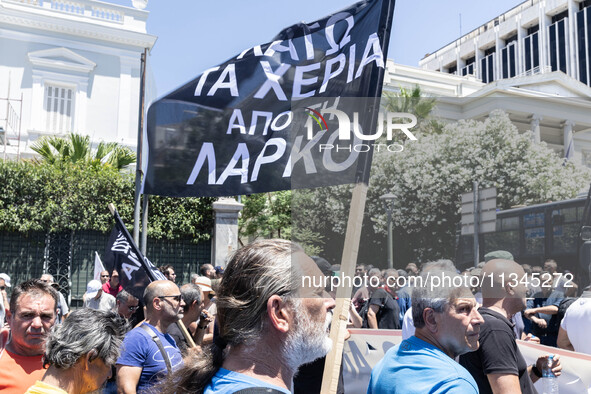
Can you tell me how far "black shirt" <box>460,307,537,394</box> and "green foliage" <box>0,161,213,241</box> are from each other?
39.7 ft

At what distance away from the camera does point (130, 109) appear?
73.6 feet

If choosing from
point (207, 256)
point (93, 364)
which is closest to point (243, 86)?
point (93, 364)

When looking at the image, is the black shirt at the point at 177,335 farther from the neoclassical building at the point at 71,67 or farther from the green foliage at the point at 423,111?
the neoclassical building at the point at 71,67

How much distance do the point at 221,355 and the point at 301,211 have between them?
1307 mm

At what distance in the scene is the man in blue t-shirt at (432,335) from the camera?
2520 mm

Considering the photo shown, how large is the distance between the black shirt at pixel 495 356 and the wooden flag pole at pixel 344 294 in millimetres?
914

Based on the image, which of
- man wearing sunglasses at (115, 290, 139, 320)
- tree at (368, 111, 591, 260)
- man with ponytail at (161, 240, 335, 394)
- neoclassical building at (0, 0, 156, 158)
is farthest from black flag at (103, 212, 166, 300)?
neoclassical building at (0, 0, 156, 158)

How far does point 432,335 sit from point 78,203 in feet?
42.3

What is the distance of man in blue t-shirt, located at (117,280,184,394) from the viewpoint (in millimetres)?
3752

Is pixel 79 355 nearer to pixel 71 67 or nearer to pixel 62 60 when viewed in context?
pixel 71 67

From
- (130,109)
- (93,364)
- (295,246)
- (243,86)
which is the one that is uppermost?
(130,109)

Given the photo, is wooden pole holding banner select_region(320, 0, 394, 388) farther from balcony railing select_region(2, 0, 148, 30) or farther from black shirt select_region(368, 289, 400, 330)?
balcony railing select_region(2, 0, 148, 30)

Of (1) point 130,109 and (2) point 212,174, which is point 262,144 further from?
(1) point 130,109

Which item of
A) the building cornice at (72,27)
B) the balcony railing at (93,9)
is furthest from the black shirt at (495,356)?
the balcony railing at (93,9)
